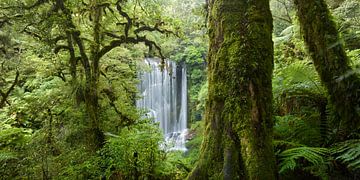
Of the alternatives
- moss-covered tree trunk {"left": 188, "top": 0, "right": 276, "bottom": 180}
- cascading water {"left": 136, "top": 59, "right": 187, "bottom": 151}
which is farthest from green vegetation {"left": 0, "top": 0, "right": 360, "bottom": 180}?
cascading water {"left": 136, "top": 59, "right": 187, "bottom": 151}

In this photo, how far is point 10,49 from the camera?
7285 mm

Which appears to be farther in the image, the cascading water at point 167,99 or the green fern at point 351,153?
the cascading water at point 167,99

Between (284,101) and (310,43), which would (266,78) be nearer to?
(310,43)

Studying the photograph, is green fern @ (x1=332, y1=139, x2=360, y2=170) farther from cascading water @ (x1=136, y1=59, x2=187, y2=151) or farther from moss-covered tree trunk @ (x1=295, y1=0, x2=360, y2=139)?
cascading water @ (x1=136, y1=59, x2=187, y2=151)

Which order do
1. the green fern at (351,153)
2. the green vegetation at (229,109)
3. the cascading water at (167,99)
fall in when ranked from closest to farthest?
the green fern at (351,153) → the green vegetation at (229,109) → the cascading water at (167,99)

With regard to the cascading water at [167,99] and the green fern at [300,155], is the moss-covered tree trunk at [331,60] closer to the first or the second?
the green fern at [300,155]

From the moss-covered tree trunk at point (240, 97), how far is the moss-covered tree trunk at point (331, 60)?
798 millimetres

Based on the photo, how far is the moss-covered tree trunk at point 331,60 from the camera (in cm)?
270

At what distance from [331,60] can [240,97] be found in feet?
4.43

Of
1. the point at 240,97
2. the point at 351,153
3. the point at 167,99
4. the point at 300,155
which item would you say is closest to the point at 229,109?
the point at 240,97

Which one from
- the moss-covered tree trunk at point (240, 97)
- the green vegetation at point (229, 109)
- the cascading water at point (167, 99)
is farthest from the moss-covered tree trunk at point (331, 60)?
the cascading water at point (167, 99)

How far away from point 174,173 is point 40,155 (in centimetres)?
214

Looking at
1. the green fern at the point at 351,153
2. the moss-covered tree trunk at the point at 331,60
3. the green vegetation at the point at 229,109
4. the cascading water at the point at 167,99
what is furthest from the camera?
the cascading water at the point at 167,99

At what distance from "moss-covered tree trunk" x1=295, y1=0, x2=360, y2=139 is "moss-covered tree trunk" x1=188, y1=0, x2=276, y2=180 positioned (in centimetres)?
80
